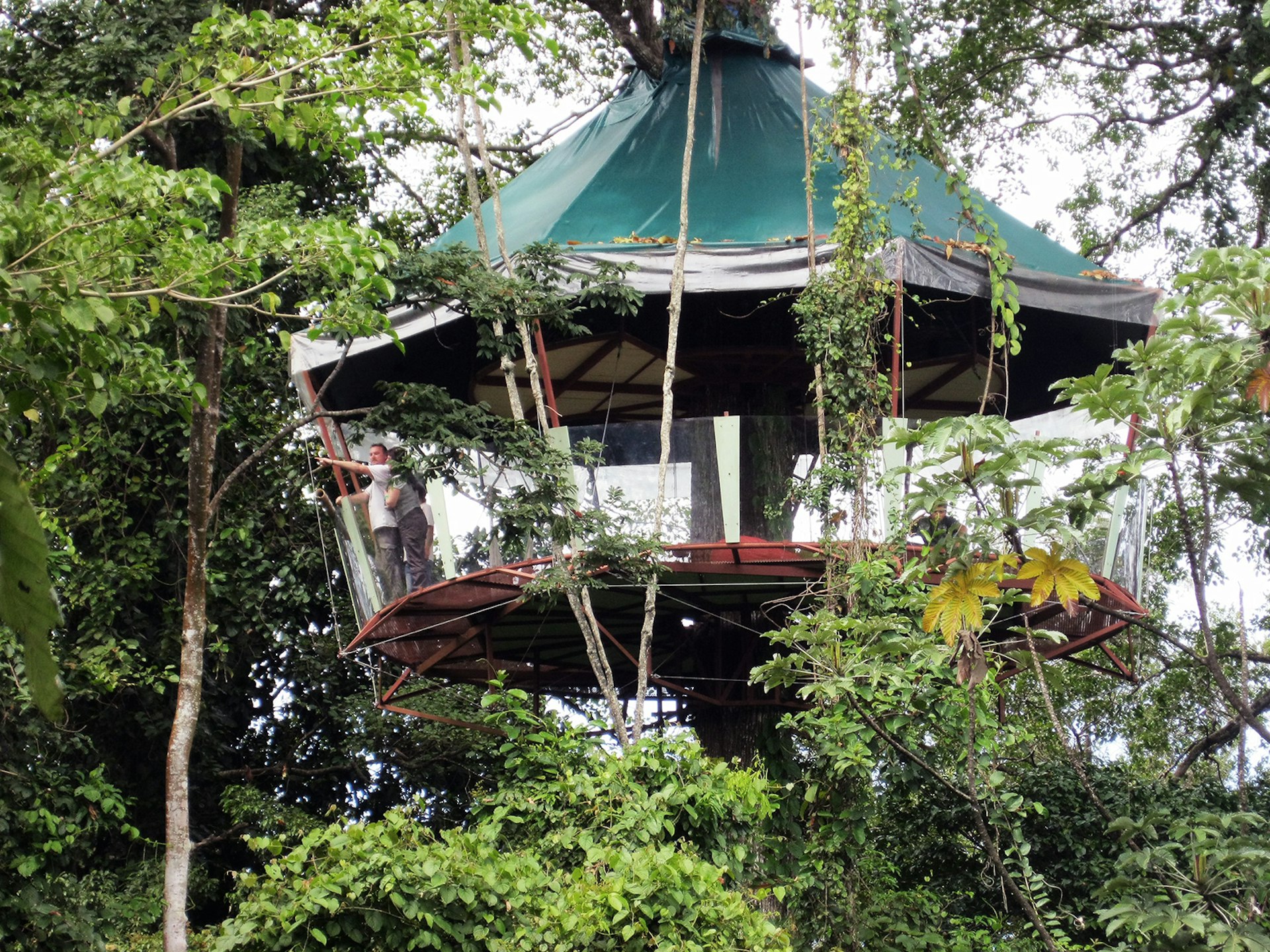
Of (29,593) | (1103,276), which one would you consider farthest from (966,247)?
(29,593)

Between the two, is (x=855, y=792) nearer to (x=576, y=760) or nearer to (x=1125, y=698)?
(x=576, y=760)

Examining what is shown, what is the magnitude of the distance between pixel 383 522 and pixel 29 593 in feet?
30.6

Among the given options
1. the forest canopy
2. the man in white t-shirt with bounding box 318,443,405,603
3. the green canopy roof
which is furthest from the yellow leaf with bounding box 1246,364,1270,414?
the man in white t-shirt with bounding box 318,443,405,603

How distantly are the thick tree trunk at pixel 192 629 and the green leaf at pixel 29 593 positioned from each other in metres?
6.60

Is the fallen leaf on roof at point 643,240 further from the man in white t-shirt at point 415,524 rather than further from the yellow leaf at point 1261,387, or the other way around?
the yellow leaf at point 1261,387

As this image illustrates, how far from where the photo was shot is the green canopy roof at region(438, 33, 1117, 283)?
1155cm

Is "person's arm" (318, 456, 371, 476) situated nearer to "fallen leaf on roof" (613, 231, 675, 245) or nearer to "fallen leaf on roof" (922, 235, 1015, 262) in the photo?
"fallen leaf on roof" (613, 231, 675, 245)

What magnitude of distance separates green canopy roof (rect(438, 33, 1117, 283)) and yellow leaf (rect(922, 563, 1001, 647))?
17.3 ft

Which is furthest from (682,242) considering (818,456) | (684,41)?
(684,41)

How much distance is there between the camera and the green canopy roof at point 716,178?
1155cm

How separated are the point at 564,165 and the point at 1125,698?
1165 cm

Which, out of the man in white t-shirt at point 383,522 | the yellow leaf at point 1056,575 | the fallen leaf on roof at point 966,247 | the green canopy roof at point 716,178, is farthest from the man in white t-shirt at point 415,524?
the yellow leaf at point 1056,575

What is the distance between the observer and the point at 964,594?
5.70 meters

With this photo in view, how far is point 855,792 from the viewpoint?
9320mm
